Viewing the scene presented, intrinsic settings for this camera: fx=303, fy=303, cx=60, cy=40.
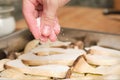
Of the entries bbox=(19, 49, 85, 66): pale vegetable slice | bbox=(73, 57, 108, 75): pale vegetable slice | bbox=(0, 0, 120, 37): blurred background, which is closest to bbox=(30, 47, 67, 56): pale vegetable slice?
bbox=(19, 49, 85, 66): pale vegetable slice

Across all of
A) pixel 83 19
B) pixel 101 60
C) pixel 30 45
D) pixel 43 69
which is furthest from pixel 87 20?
pixel 43 69

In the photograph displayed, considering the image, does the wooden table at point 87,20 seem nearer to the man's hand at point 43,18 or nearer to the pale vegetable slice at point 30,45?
the pale vegetable slice at point 30,45

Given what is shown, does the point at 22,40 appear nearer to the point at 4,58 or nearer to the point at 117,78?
the point at 4,58

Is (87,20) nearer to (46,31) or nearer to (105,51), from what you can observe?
(105,51)

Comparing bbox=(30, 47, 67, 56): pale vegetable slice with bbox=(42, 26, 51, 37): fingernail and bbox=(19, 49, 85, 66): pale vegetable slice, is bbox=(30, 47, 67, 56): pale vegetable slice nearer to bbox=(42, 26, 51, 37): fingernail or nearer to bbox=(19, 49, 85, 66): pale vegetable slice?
bbox=(19, 49, 85, 66): pale vegetable slice

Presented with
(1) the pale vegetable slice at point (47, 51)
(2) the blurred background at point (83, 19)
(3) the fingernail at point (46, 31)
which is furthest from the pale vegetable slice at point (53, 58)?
(2) the blurred background at point (83, 19)

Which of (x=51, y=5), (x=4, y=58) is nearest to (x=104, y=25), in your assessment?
(x=4, y=58)
